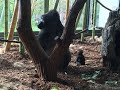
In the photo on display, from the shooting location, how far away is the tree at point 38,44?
12.2 ft

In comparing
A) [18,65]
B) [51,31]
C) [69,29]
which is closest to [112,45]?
[51,31]

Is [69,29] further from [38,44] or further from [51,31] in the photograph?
[51,31]

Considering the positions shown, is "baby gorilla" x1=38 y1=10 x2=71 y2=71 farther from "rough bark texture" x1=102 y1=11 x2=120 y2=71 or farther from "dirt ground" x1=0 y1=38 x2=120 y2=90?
"rough bark texture" x1=102 y1=11 x2=120 y2=71

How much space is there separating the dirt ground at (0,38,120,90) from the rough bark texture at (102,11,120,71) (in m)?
0.17

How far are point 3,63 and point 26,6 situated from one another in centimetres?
208

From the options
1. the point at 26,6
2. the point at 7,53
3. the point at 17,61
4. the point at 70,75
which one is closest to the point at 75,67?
the point at 70,75

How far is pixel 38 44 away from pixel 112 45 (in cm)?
168

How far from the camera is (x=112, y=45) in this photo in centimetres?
524

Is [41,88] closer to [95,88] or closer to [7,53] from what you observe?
[95,88]

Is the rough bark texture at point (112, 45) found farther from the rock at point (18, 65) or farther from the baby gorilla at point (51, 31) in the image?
the rock at point (18, 65)

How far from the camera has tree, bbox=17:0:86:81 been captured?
3.71 meters

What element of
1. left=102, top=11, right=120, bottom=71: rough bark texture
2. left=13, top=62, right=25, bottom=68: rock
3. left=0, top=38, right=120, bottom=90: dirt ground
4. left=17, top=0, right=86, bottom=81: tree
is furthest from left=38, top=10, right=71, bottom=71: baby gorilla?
left=17, top=0, right=86, bottom=81: tree

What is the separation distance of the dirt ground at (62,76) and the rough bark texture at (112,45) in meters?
0.17

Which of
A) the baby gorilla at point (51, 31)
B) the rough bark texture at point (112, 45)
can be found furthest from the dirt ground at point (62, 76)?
the baby gorilla at point (51, 31)
